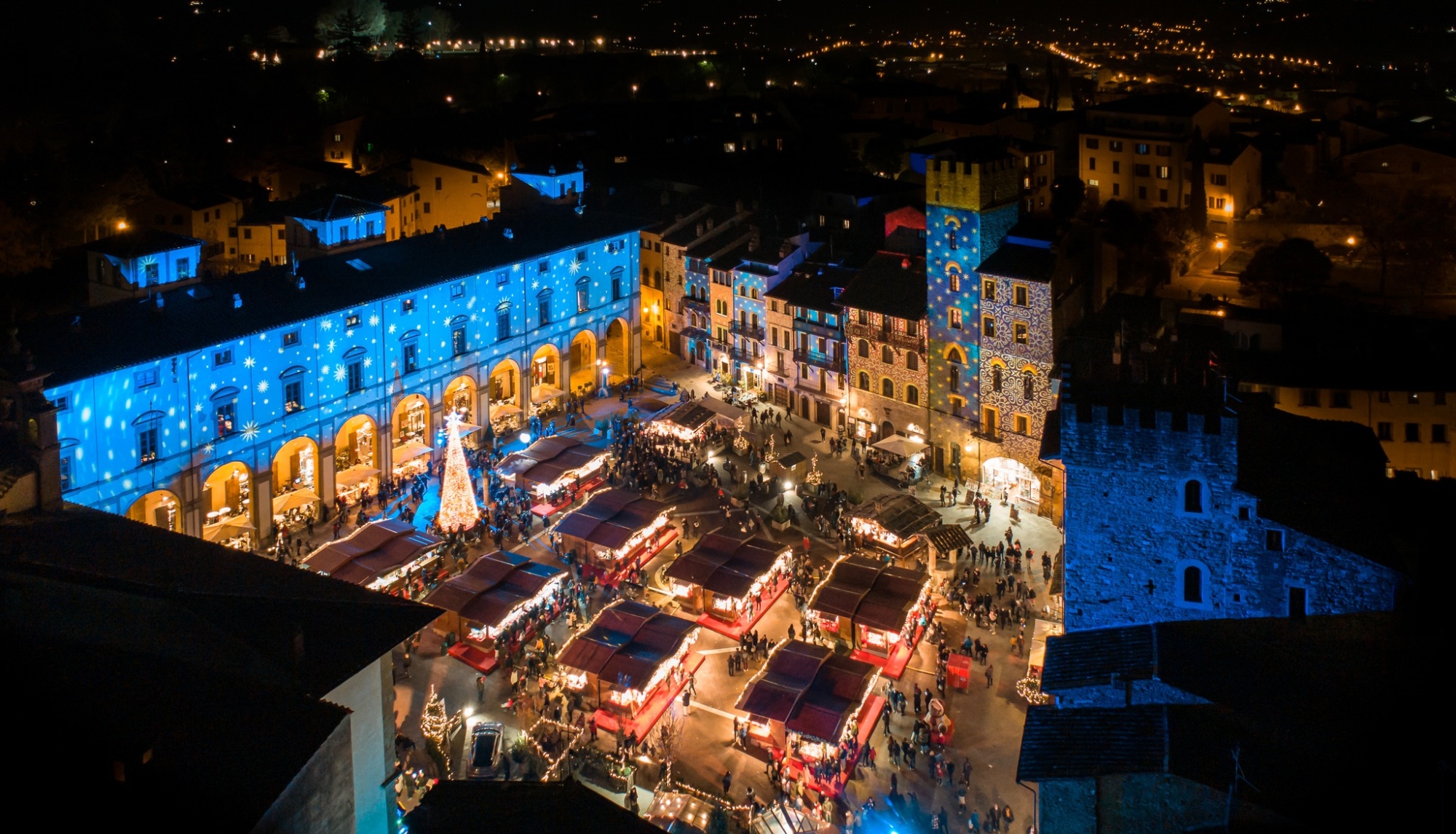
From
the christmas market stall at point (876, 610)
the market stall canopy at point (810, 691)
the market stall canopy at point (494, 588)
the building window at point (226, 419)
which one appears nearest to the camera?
the market stall canopy at point (810, 691)

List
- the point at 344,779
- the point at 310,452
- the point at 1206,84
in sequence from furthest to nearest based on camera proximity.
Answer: the point at 1206,84
the point at 310,452
the point at 344,779

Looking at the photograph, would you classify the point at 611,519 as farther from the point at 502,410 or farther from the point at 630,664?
the point at 502,410

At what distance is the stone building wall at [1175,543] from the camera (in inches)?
861

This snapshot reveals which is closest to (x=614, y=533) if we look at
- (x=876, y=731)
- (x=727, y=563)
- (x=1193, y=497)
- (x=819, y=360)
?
(x=727, y=563)

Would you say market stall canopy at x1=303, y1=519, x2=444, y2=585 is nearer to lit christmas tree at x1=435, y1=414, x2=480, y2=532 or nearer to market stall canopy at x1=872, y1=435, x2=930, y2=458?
lit christmas tree at x1=435, y1=414, x2=480, y2=532

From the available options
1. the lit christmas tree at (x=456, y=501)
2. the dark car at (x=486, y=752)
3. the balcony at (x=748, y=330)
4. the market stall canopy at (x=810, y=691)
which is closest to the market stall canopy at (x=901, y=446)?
the balcony at (x=748, y=330)

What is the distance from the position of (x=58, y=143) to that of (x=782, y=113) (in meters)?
45.9

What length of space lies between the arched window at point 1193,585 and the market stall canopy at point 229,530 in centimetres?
2764

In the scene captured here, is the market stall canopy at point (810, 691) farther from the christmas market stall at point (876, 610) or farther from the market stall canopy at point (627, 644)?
the market stall canopy at point (627, 644)

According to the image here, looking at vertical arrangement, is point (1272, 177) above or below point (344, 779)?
above

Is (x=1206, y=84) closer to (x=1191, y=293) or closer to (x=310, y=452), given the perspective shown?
(x=1191, y=293)

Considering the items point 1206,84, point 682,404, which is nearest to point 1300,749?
point 682,404

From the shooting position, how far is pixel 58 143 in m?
67.9

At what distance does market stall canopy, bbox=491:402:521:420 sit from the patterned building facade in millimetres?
17040
